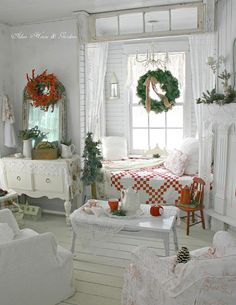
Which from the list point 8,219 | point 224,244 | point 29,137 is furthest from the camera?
point 29,137

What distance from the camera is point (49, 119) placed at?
17.8 ft

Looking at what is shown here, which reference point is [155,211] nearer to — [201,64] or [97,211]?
[97,211]

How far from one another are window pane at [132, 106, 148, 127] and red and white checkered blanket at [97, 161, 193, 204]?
4.22 ft

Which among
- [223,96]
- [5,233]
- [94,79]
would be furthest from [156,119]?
[5,233]

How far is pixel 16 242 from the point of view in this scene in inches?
108

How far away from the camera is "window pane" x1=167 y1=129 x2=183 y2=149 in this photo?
6.20 meters

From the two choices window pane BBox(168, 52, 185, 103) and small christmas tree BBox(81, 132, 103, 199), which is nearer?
small christmas tree BBox(81, 132, 103, 199)

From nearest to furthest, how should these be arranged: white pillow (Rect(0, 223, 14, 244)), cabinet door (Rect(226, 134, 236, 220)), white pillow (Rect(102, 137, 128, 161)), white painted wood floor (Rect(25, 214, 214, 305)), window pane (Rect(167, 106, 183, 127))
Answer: white pillow (Rect(0, 223, 14, 244))
white painted wood floor (Rect(25, 214, 214, 305))
cabinet door (Rect(226, 134, 236, 220))
window pane (Rect(167, 106, 183, 127))
white pillow (Rect(102, 137, 128, 161))

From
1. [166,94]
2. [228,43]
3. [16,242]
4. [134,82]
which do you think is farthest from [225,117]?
[16,242]

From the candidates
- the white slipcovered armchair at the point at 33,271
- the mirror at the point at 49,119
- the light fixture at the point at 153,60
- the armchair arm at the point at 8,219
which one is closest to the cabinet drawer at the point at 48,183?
the mirror at the point at 49,119

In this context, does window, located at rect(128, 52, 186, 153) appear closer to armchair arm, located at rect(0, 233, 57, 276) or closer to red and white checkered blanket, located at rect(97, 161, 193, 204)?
red and white checkered blanket, located at rect(97, 161, 193, 204)

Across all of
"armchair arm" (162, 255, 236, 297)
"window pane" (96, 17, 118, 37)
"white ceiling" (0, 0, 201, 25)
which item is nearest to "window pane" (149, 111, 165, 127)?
"window pane" (96, 17, 118, 37)

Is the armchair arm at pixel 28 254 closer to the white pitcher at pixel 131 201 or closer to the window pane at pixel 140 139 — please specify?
the white pitcher at pixel 131 201

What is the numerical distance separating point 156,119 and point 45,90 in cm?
213
